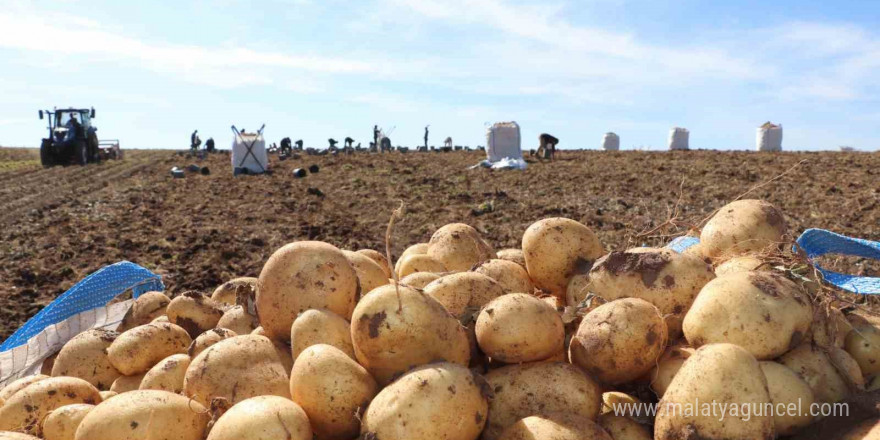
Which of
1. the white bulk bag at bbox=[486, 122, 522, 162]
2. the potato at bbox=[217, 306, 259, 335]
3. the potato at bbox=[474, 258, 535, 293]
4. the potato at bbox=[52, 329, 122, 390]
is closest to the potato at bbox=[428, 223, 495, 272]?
the potato at bbox=[474, 258, 535, 293]

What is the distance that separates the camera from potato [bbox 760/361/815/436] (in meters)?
Answer: 2.76

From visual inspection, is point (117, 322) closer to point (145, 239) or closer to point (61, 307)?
point (61, 307)

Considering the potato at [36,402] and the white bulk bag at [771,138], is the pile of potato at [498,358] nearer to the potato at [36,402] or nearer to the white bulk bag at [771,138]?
the potato at [36,402]

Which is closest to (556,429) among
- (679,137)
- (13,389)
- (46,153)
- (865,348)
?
(865,348)

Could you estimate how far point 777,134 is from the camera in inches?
1340

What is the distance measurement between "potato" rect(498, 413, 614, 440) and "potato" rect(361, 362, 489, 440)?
6.3 inches

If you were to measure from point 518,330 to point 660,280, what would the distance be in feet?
2.91

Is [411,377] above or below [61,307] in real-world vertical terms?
above

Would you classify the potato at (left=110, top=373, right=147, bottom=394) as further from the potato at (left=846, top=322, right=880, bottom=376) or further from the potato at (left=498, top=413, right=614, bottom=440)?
the potato at (left=846, top=322, right=880, bottom=376)

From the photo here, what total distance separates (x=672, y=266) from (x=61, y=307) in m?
4.40

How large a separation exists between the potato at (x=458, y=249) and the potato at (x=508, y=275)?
40 centimetres

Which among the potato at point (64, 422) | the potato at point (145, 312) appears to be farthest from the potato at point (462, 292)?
the potato at point (145, 312)

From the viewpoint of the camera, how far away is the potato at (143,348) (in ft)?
12.2

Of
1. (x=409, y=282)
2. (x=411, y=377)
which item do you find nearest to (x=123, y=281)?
(x=409, y=282)
